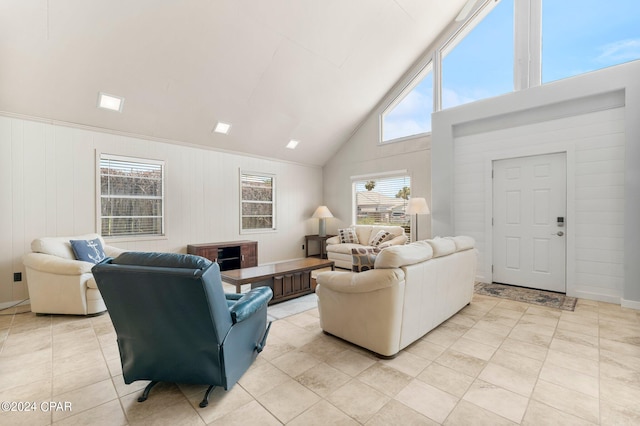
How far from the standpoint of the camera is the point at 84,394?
6.28ft

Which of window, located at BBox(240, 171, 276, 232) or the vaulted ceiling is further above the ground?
the vaulted ceiling

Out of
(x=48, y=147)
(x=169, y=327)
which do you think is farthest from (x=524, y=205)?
(x=48, y=147)

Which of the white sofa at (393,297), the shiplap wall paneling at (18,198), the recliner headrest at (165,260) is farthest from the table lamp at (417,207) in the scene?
the shiplap wall paneling at (18,198)

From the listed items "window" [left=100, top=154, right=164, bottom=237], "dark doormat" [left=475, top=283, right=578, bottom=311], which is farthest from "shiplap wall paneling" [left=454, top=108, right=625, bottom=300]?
"window" [left=100, top=154, right=164, bottom=237]

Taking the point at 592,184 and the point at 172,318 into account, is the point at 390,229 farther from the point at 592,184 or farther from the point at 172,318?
the point at 172,318

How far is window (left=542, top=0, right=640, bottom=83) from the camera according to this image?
363 cm

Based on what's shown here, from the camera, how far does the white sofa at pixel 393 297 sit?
2.25 m

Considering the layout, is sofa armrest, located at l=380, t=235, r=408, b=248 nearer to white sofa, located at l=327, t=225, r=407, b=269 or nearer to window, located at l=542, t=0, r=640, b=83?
white sofa, located at l=327, t=225, r=407, b=269

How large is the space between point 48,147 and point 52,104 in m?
0.59

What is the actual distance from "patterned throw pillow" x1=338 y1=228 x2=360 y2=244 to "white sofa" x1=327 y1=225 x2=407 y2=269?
0.09m

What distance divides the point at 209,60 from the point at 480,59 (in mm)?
4460

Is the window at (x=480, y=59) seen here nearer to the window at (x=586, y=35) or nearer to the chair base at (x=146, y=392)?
the window at (x=586, y=35)

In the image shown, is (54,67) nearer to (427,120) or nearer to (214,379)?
(214,379)

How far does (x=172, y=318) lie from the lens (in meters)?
1.69
